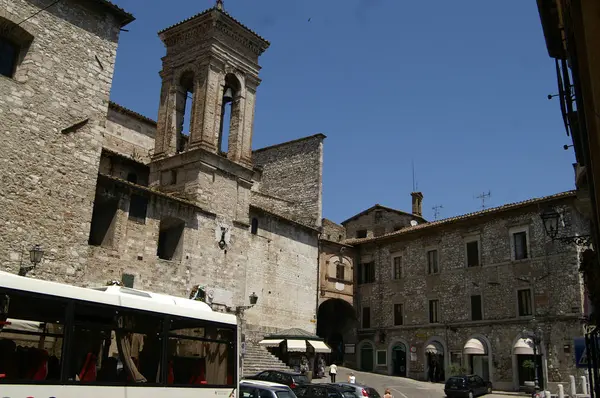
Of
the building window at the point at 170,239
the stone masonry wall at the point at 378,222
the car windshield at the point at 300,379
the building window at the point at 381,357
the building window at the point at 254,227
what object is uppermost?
the stone masonry wall at the point at 378,222

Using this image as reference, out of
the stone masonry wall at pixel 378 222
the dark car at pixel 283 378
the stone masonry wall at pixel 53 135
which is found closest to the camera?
the stone masonry wall at pixel 53 135

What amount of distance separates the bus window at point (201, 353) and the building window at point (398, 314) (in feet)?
80.5

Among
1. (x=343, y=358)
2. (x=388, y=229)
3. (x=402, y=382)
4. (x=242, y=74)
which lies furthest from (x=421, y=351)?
(x=242, y=74)

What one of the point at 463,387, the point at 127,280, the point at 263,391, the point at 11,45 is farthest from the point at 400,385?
the point at 11,45

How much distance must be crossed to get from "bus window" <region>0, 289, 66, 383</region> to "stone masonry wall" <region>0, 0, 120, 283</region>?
8177 millimetres

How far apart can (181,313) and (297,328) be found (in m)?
20.5

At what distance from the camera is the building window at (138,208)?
20.8 metres

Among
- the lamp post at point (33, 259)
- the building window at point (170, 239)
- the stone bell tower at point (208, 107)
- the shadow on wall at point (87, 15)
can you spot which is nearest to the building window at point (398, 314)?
the stone bell tower at point (208, 107)

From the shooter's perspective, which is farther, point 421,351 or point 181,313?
point 421,351

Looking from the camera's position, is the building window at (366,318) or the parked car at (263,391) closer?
the parked car at (263,391)

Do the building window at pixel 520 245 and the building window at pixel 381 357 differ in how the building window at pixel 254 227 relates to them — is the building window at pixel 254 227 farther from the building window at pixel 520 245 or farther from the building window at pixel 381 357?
the building window at pixel 520 245

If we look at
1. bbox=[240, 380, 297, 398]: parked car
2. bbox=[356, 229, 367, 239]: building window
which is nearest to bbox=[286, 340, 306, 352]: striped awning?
bbox=[240, 380, 297, 398]: parked car

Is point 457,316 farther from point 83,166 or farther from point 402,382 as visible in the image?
point 83,166

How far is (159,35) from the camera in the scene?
2809 centimetres
